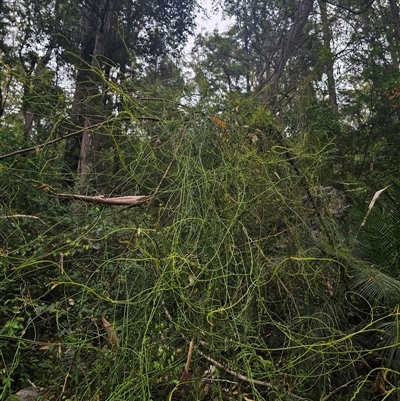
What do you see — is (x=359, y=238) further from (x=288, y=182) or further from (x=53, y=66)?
(x=53, y=66)

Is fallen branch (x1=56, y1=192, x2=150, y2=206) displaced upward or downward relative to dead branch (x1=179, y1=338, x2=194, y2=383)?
upward

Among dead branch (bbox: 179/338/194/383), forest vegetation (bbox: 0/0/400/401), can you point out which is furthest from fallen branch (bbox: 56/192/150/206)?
dead branch (bbox: 179/338/194/383)

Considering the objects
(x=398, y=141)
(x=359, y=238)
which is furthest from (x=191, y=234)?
(x=398, y=141)

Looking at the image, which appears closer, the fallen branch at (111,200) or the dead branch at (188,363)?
the dead branch at (188,363)

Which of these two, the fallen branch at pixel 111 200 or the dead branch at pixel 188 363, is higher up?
the fallen branch at pixel 111 200

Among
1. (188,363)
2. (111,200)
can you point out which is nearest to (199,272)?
(188,363)

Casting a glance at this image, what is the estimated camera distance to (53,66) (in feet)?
28.7

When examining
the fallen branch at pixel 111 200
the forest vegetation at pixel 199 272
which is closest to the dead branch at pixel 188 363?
the forest vegetation at pixel 199 272

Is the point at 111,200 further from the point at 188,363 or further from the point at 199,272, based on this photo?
the point at 188,363

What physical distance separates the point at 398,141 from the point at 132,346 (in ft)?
17.9

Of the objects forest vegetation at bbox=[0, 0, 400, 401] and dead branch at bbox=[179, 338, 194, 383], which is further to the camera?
forest vegetation at bbox=[0, 0, 400, 401]

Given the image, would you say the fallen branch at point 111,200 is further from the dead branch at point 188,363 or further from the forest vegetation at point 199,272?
the dead branch at point 188,363

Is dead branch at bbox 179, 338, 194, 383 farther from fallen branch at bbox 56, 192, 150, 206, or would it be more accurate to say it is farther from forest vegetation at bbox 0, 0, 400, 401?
fallen branch at bbox 56, 192, 150, 206

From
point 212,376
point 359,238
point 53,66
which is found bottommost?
point 212,376
